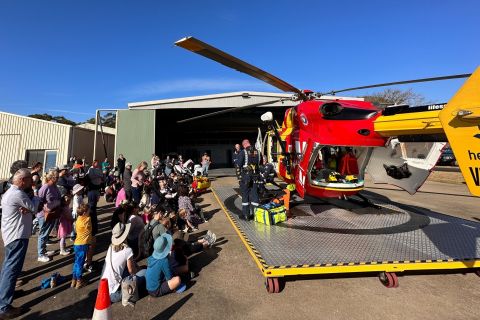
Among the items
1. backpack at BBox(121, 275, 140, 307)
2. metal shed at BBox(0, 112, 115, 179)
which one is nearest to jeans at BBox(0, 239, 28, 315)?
backpack at BBox(121, 275, 140, 307)

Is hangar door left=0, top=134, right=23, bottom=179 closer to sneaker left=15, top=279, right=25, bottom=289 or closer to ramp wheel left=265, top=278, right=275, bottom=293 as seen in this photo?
sneaker left=15, top=279, right=25, bottom=289

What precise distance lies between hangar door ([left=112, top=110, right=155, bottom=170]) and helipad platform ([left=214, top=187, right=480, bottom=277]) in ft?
37.9

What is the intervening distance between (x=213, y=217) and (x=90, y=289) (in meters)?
4.53

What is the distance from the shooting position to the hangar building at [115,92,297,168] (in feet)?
A: 56.0

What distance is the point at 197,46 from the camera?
4.19 meters

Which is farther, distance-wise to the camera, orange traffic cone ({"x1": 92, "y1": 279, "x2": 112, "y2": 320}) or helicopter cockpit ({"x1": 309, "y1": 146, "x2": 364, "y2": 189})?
helicopter cockpit ({"x1": 309, "y1": 146, "x2": 364, "y2": 189})

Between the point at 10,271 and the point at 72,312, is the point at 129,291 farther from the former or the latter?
the point at 10,271

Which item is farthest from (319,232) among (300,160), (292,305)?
(292,305)

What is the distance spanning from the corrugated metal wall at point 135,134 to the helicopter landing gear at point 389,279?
1566cm

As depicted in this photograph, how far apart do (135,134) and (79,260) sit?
13970 millimetres

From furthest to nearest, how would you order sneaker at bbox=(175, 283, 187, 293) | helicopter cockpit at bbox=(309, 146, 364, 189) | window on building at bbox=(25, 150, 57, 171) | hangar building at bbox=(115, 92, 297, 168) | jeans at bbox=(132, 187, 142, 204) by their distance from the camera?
1. window on building at bbox=(25, 150, 57, 171)
2. hangar building at bbox=(115, 92, 297, 168)
3. jeans at bbox=(132, 187, 142, 204)
4. helicopter cockpit at bbox=(309, 146, 364, 189)
5. sneaker at bbox=(175, 283, 187, 293)

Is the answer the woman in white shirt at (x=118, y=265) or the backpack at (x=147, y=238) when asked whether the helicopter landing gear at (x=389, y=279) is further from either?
the backpack at (x=147, y=238)

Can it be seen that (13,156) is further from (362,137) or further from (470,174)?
(470,174)

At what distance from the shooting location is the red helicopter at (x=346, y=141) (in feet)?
15.5
